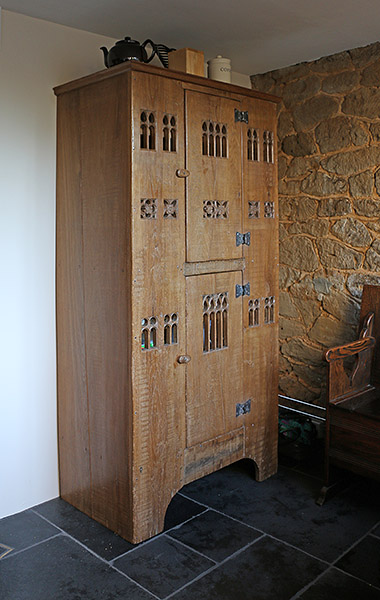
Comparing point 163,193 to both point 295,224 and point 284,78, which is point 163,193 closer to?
point 295,224

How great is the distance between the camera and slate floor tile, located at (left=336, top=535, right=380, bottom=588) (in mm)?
2291

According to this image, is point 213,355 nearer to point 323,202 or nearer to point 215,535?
point 215,535

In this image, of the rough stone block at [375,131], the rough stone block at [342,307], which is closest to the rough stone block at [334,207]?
the rough stone block at [375,131]

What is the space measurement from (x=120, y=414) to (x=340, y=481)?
4.16 feet

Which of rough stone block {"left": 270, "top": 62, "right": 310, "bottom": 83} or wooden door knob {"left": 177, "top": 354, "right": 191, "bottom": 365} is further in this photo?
rough stone block {"left": 270, "top": 62, "right": 310, "bottom": 83}

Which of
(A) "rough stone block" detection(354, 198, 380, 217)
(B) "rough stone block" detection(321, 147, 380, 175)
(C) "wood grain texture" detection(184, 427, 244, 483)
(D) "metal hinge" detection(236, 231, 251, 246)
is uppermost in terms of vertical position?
(B) "rough stone block" detection(321, 147, 380, 175)

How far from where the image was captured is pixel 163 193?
249 cm

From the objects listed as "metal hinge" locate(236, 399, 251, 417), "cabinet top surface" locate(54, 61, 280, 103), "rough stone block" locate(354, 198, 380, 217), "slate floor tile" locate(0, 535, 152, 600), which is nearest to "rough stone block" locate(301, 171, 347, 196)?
"rough stone block" locate(354, 198, 380, 217)

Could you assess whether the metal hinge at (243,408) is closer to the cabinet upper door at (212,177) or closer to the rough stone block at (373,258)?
the cabinet upper door at (212,177)

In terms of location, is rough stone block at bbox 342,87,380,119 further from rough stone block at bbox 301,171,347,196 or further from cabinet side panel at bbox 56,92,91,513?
cabinet side panel at bbox 56,92,91,513

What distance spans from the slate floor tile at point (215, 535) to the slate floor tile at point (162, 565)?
54mm

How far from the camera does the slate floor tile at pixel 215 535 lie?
2486mm

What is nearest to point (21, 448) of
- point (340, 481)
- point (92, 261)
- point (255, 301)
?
point (92, 261)

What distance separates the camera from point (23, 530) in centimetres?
264
